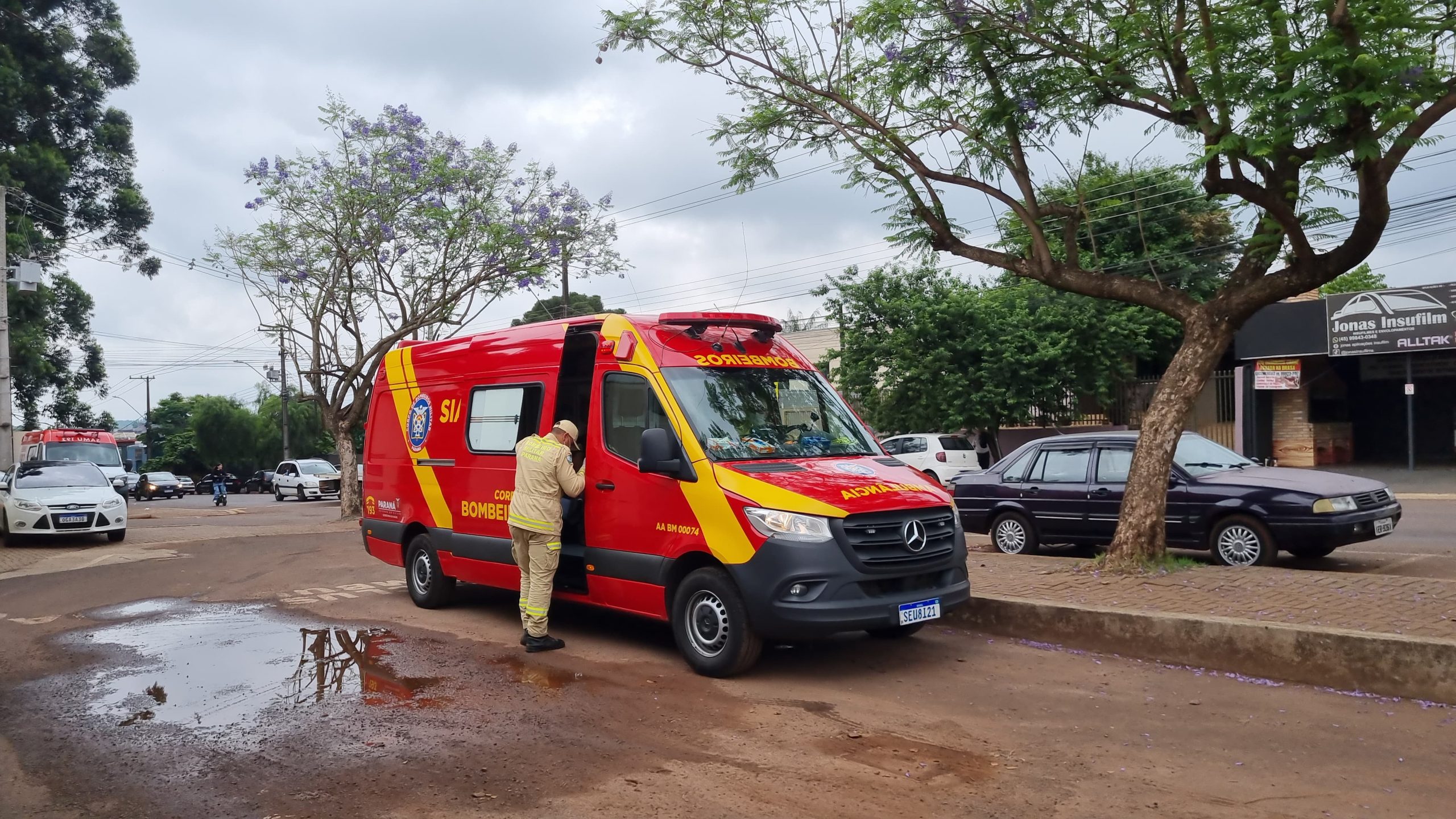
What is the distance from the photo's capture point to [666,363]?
7.43 metres

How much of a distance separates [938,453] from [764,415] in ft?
57.6

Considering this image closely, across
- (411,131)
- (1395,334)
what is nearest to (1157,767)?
(411,131)

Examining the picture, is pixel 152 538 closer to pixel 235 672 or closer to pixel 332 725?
pixel 235 672

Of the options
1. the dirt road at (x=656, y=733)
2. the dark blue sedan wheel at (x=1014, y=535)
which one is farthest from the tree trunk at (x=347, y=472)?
the dark blue sedan wheel at (x=1014, y=535)

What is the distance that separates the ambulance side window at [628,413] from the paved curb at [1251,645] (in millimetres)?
3178

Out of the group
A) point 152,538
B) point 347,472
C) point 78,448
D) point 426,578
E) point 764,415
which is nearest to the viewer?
point 764,415

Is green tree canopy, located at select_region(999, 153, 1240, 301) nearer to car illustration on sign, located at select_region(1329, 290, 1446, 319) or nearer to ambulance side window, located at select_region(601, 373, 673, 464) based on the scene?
car illustration on sign, located at select_region(1329, 290, 1446, 319)

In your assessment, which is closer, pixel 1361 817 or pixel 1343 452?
pixel 1361 817

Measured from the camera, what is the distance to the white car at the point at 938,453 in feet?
79.8

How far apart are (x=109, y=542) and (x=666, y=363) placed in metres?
15.1

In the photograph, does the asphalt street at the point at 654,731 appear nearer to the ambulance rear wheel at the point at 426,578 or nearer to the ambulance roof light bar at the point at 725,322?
the ambulance rear wheel at the point at 426,578

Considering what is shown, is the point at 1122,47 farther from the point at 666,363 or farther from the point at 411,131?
the point at 411,131

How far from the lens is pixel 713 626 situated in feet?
22.1

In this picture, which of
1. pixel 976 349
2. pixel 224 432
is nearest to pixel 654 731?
pixel 976 349
